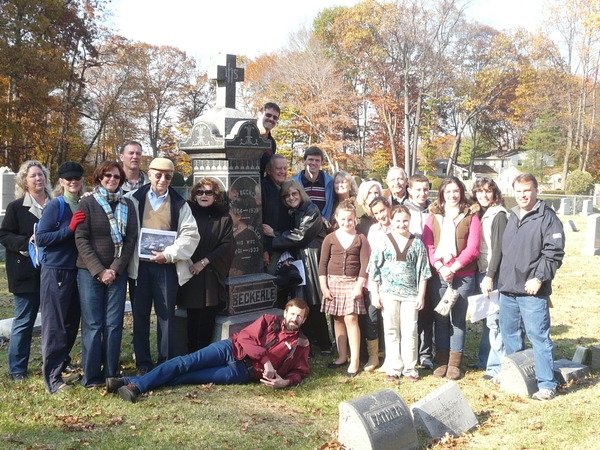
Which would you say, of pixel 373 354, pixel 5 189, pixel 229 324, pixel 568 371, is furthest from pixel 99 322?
pixel 5 189

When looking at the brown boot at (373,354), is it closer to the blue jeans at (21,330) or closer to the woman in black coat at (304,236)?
the woman in black coat at (304,236)

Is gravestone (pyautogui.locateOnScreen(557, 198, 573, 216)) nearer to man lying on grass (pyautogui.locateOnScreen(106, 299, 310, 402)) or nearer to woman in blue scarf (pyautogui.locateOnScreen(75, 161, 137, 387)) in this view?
man lying on grass (pyautogui.locateOnScreen(106, 299, 310, 402))

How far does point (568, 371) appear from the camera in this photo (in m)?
6.21

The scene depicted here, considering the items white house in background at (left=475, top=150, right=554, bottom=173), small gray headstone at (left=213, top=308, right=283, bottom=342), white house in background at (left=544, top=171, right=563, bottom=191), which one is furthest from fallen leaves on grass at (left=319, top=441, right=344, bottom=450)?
white house in background at (left=475, top=150, right=554, bottom=173)

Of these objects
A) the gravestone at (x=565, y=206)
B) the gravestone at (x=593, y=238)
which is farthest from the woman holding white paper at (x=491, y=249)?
the gravestone at (x=565, y=206)

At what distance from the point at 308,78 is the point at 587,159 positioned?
21512 millimetres

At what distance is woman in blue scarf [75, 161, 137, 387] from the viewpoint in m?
5.18

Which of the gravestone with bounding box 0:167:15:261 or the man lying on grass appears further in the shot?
the gravestone with bounding box 0:167:15:261

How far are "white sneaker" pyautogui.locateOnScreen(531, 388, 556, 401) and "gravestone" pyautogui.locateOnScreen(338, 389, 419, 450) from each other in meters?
1.65

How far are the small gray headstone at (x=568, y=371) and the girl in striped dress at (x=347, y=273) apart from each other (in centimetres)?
194

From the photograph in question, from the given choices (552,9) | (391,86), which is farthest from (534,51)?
(391,86)

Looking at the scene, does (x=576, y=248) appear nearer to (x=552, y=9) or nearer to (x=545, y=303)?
(x=545, y=303)

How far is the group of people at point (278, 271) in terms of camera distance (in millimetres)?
5309

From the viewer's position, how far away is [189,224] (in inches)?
226
